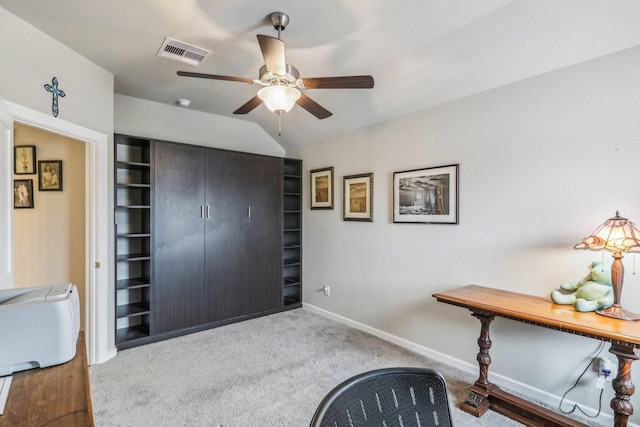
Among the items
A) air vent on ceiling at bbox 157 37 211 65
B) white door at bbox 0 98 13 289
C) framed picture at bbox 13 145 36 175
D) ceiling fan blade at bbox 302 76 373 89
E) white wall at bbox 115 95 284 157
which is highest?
air vent on ceiling at bbox 157 37 211 65

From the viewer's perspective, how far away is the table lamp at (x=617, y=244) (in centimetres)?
164

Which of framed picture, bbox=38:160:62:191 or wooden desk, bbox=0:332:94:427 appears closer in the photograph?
wooden desk, bbox=0:332:94:427

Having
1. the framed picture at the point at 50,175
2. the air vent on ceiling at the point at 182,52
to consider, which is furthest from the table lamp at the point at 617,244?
the framed picture at the point at 50,175

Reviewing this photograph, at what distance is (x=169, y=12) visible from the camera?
1984 mm

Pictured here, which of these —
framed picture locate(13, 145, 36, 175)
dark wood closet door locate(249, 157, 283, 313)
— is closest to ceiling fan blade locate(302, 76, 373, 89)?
dark wood closet door locate(249, 157, 283, 313)

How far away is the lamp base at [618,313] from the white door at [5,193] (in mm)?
3220

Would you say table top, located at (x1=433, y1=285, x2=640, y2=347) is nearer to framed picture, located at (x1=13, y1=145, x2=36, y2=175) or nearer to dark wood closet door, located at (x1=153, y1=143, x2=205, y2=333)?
dark wood closet door, located at (x1=153, y1=143, x2=205, y2=333)

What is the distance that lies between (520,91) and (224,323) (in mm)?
3605

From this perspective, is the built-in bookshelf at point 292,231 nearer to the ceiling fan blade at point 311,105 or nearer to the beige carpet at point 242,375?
the beige carpet at point 242,375

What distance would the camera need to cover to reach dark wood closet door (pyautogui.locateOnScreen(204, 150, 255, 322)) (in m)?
3.57

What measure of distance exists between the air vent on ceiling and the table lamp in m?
2.84

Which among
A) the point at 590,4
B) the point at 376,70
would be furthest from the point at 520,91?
the point at 376,70

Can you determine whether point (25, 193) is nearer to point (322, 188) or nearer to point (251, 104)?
point (251, 104)

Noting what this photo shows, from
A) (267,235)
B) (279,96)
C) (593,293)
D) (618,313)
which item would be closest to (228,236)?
(267,235)
